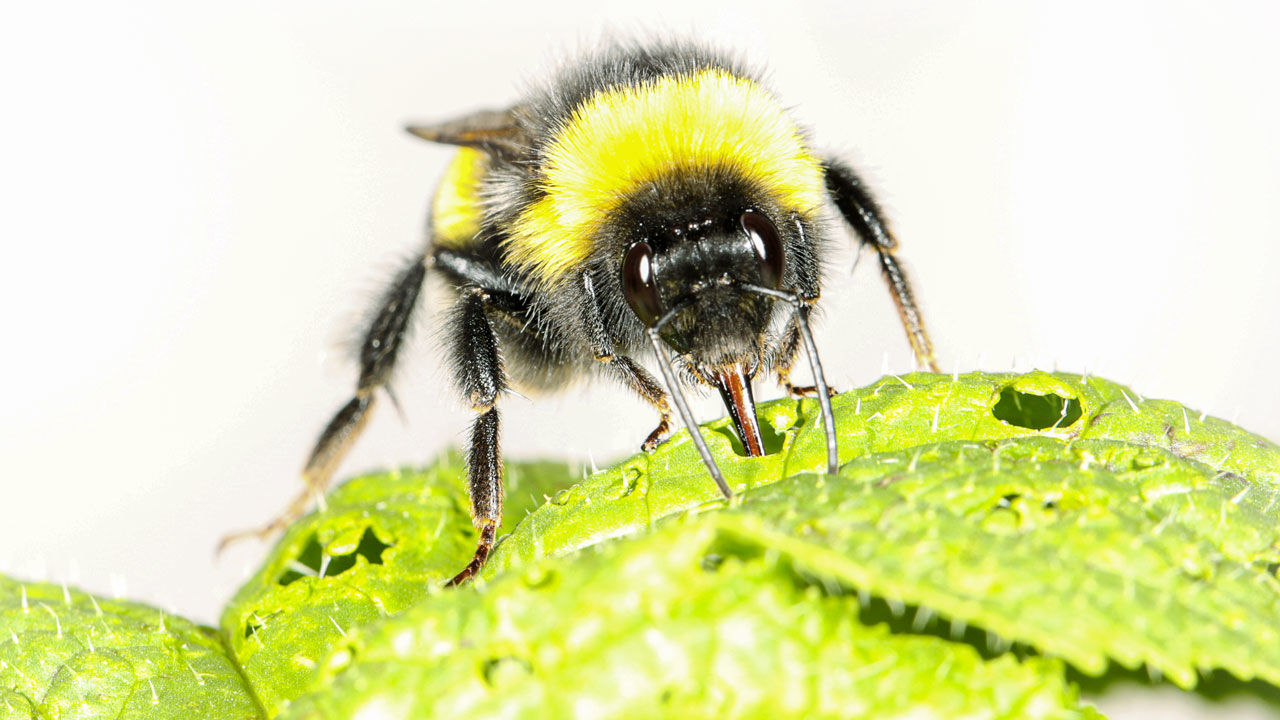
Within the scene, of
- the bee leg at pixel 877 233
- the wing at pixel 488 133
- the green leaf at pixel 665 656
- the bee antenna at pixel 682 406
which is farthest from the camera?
the bee leg at pixel 877 233

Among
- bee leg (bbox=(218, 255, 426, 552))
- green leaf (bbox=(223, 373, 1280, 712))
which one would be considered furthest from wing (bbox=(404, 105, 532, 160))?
green leaf (bbox=(223, 373, 1280, 712))

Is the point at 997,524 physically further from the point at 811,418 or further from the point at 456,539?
the point at 456,539

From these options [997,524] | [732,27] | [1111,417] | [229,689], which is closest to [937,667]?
[997,524]

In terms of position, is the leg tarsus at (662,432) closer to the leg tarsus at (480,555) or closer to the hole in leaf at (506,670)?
Answer: the leg tarsus at (480,555)

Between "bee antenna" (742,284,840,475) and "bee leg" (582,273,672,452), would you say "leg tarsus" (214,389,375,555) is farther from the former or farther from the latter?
"bee antenna" (742,284,840,475)

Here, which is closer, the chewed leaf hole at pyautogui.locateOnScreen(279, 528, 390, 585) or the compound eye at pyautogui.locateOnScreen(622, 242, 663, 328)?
the compound eye at pyautogui.locateOnScreen(622, 242, 663, 328)

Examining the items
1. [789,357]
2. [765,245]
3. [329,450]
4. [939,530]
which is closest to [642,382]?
[789,357]

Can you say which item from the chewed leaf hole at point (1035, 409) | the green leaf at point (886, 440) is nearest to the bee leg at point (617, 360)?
the green leaf at point (886, 440)
